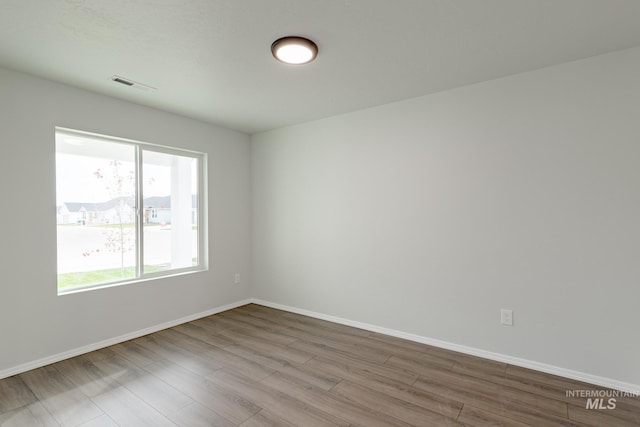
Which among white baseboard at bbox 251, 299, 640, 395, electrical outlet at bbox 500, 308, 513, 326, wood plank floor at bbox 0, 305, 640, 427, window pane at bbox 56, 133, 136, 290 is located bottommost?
wood plank floor at bbox 0, 305, 640, 427

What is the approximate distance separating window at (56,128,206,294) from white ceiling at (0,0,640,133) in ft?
2.28

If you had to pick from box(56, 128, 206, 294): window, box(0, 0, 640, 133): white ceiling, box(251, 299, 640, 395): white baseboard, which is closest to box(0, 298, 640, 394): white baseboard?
box(251, 299, 640, 395): white baseboard

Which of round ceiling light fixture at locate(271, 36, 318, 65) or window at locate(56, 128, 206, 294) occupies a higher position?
round ceiling light fixture at locate(271, 36, 318, 65)

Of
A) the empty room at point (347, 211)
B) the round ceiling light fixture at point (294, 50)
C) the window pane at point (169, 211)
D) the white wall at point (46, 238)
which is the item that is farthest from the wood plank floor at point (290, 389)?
the round ceiling light fixture at point (294, 50)

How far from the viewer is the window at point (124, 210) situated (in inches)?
120

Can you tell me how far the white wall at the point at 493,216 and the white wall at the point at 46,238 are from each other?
1.80 metres

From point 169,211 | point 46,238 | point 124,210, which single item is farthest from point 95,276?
point 169,211

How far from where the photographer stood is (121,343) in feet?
10.5

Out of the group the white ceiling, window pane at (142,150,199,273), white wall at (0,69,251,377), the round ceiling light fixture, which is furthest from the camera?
window pane at (142,150,199,273)

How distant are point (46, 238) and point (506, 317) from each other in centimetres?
422

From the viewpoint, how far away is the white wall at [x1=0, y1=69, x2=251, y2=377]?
2576 millimetres

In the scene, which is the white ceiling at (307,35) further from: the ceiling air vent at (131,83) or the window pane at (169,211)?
the window pane at (169,211)

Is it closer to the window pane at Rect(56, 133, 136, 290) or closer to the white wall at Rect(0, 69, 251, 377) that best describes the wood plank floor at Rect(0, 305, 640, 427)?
the white wall at Rect(0, 69, 251, 377)

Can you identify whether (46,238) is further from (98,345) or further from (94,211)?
(98,345)
